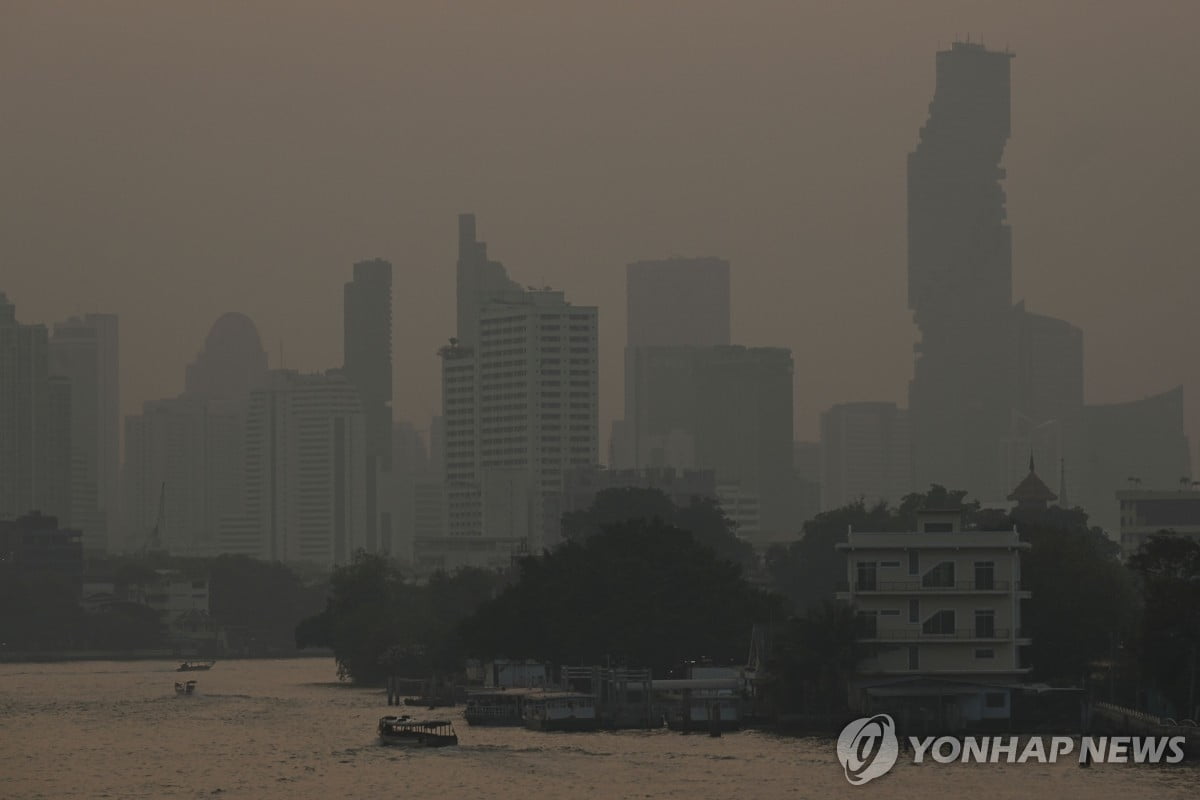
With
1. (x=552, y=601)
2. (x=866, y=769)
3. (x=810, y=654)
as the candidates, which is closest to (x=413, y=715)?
(x=552, y=601)

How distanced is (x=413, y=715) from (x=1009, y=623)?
93.0 feet

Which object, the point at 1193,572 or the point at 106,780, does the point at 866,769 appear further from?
the point at 106,780

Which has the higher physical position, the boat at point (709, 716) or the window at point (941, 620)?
the window at point (941, 620)

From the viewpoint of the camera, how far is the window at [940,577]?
9588 centimetres

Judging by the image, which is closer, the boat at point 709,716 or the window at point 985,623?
the window at point 985,623

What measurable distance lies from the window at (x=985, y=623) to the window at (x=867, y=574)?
387cm

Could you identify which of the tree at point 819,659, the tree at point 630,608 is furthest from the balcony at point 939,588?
the tree at point 630,608

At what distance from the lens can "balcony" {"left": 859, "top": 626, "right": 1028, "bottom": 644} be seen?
95.6 m

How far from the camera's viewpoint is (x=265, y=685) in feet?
499

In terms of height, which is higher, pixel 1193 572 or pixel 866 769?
pixel 1193 572

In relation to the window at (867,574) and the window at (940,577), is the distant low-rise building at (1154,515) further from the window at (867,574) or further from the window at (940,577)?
the window at (867,574)

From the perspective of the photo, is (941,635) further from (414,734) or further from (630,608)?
(630,608)

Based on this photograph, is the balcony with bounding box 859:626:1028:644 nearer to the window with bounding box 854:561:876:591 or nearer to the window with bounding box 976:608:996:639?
the window with bounding box 976:608:996:639

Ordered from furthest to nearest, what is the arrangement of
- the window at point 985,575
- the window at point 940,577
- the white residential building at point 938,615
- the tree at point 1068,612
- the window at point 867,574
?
1. the tree at point 1068,612
2. the window at point 867,574
3. the window at point 940,577
4. the window at point 985,575
5. the white residential building at point 938,615
